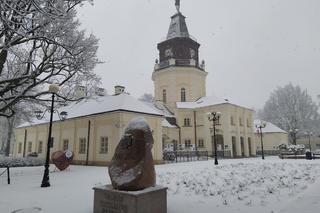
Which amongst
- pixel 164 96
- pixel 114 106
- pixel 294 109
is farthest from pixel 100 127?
pixel 294 109

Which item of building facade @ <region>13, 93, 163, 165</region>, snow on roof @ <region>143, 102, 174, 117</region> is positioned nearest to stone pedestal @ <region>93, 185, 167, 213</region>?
building facade @ <region>13, 93, 163, 165</region>

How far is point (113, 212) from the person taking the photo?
565 cm

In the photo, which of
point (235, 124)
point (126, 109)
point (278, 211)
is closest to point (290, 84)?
point (235, 124)

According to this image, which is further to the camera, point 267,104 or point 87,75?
point 267,104

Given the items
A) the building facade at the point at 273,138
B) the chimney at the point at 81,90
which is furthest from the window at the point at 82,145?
the building facade at the point at 273,138

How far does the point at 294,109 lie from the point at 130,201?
48605 mm

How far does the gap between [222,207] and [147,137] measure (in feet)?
8.93

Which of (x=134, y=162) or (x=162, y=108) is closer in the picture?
(x=134, y=162)

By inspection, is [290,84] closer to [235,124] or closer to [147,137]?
[235,124]

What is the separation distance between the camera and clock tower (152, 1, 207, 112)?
40156 mm

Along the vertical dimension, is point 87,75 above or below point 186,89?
below

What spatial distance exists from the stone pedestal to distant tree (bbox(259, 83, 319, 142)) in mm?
45944

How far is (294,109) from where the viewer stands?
46.6 meters

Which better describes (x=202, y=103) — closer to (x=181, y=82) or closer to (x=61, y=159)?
(x=181, y=82)
